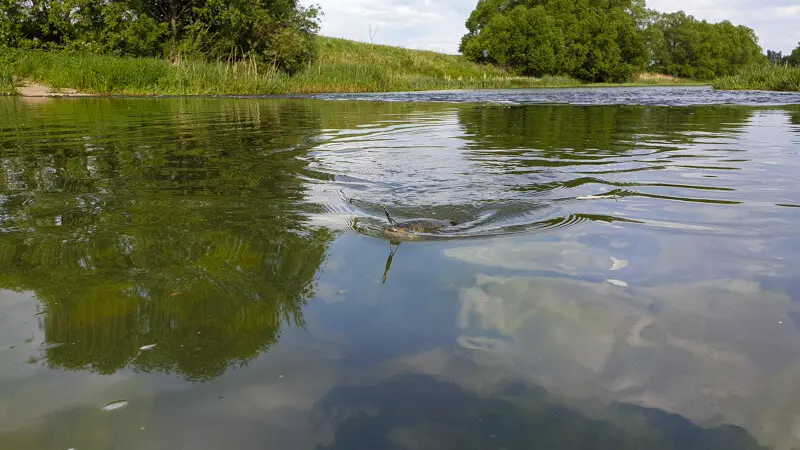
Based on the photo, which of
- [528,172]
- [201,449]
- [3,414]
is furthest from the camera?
[528,172]

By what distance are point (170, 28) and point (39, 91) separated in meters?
11.2

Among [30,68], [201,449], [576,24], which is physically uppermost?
[576,24]

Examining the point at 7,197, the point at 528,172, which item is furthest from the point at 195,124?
the point at 528,172

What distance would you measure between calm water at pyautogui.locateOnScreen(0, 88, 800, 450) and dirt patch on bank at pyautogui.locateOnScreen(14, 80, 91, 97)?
18271 millimetres

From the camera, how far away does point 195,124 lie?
11.1 m

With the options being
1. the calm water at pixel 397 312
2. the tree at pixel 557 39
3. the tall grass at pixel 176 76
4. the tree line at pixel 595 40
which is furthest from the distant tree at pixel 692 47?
the calm water at pixel 397 312

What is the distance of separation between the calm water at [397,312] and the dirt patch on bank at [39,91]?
719 inches

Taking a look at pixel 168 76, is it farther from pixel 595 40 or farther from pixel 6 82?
→ pixel 595 40

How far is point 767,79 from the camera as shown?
25688 millimetres

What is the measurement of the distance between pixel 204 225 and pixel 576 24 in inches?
2702

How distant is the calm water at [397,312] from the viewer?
1.82 metres

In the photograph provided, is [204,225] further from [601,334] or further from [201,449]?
[601,334]

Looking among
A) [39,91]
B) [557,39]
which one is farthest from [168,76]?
[557,39]

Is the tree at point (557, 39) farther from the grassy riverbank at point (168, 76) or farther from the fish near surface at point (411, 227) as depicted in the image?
the fish near surface at point (411, 227)
